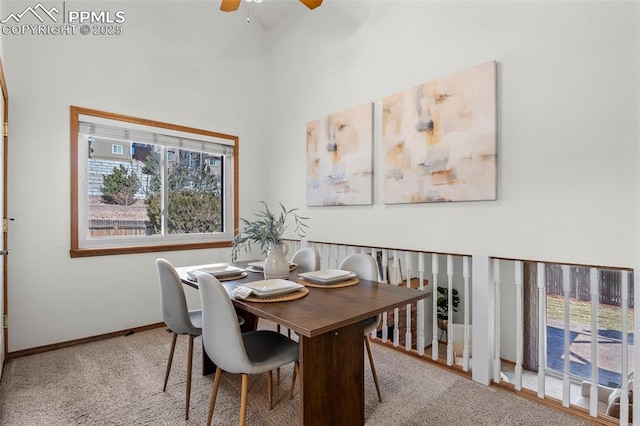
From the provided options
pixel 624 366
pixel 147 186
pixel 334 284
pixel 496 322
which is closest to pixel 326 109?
pixel 147 186

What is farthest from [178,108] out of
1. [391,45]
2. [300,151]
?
[391,45]

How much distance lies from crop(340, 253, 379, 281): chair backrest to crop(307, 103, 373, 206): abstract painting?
83 centimetres

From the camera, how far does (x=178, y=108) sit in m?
3.52

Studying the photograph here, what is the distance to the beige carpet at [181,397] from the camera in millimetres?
1866

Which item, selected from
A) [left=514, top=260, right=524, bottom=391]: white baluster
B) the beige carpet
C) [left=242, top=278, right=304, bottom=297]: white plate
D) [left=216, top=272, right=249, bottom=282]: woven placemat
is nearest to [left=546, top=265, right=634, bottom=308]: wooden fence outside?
[left=514, top=260, right=524, bottom=391]: white baluster

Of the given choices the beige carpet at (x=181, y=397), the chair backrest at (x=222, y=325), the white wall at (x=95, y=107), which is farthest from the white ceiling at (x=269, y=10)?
the beige carpet at (x=181, y=397)

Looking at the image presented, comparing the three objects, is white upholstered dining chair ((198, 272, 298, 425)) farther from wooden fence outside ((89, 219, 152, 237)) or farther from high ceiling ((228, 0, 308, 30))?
high ceiling ((228, 0, 308, 30))

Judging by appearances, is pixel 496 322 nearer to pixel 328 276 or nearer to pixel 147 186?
pixel 328 276

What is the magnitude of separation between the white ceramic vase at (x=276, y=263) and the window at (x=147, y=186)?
1819mm

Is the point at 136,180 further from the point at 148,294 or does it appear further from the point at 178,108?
the point at 148,294

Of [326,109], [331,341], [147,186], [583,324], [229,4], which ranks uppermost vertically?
[229,4]

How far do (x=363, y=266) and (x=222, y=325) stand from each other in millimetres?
1097

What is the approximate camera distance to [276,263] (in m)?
2.11

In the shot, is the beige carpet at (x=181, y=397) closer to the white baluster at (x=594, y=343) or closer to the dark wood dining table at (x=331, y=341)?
the white baluster at (x=594, y=343)
